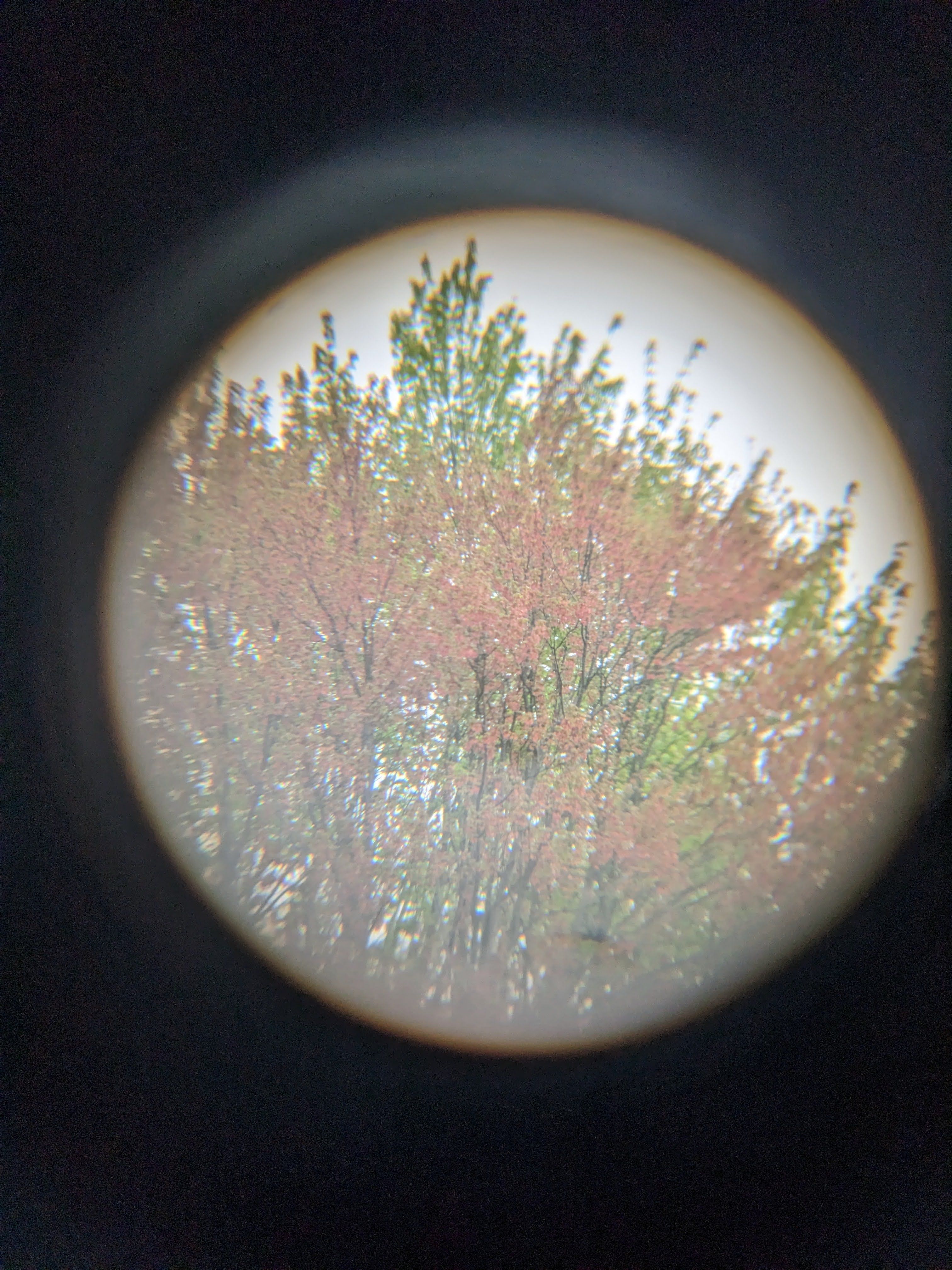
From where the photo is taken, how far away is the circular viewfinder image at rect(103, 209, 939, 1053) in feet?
3.79

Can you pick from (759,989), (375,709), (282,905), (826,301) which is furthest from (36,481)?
(759,989)

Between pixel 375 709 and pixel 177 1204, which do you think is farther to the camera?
pixel 375 709

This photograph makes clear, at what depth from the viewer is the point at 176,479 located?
1.19 metres

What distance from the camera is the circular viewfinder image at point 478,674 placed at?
1154mm

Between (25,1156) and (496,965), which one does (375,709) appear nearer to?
(496,965)

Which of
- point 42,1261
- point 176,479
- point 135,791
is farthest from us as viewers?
point 176,479

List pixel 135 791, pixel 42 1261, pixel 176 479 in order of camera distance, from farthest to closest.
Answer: pixel 176 479 < pixel 135 791 < pixel 42 1261

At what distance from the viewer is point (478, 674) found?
121 cm

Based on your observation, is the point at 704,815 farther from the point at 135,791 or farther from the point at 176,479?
the point at 176,479

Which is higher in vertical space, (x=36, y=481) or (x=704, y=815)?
(x=36, y=481)

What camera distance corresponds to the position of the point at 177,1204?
0.98 meters

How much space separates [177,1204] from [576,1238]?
609 millimetres

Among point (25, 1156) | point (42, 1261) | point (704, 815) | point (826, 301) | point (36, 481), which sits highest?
point (826, 301)

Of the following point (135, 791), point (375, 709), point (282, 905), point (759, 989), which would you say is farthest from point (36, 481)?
point (759, 989)
